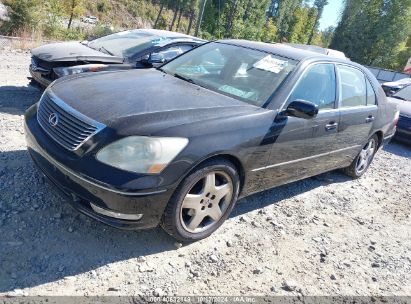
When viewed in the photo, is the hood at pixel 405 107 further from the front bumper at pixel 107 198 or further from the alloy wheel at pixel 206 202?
the front bumper at pixel 107 198

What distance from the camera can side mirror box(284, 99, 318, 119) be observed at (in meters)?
3.33

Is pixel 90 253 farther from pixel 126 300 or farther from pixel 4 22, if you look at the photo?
pixel 4 22

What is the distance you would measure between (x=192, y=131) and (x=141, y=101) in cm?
56

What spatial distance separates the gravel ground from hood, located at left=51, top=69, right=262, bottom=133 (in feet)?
3.09

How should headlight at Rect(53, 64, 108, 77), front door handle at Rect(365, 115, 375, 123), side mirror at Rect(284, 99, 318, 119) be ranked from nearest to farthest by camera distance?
side mirror at Rect(284, 99, 318, 119) → front door handle at Rect(365, 115, 375, 123) → headlight at Rect(53, 64, 108, 77)

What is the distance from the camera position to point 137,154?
2.61 meters

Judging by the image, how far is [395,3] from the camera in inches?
1534

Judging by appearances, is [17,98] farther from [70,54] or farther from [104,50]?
[104,50]

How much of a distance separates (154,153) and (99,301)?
3.41ft

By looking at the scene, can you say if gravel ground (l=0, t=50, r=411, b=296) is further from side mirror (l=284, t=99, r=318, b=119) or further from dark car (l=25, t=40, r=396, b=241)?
side mirror (l=284, t=99, r=318, b=119)

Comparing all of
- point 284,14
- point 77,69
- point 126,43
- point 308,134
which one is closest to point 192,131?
point 308,134

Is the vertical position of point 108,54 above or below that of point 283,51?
below

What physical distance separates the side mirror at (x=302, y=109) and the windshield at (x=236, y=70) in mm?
236

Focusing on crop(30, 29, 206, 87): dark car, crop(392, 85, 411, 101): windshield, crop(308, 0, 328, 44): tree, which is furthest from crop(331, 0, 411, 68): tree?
crop(30, 29, 206, 87): dark car
